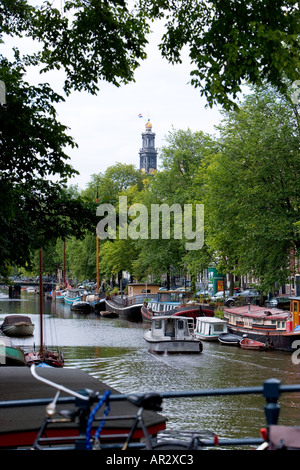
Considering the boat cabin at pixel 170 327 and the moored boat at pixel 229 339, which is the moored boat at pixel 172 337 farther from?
the moored boat at pixel 229 339

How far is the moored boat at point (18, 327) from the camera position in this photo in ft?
Answer: 152

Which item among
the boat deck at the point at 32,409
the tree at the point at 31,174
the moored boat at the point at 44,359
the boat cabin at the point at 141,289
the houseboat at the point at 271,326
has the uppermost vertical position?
the tree at the point at 31,174

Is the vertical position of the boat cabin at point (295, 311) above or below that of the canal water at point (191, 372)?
above

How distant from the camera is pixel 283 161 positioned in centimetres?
3759

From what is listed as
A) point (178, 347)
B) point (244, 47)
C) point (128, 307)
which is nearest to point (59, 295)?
point (128, 307)

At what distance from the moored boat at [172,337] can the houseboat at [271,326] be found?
11.3 ft

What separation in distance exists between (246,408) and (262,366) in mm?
8486

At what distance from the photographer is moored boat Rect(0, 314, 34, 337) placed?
46281 mm

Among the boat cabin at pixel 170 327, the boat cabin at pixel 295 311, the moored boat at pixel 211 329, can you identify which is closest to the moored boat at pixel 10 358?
the boat cabin at pixel 170 327

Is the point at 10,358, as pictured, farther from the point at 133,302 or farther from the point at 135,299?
the point at 133,302

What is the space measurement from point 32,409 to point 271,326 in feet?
98.1

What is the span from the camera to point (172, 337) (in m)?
37.1

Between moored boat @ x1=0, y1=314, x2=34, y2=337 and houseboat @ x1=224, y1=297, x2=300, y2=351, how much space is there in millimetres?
16614

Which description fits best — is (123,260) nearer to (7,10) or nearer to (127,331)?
(127,331)
